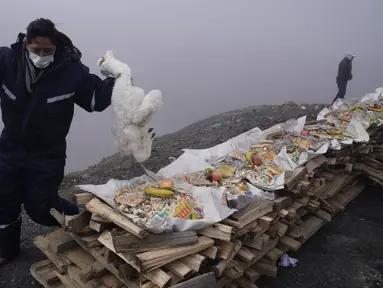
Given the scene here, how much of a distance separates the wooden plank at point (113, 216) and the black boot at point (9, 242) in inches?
44.8

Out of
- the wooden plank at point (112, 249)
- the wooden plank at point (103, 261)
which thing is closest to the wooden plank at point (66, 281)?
the wooden plank at point (103, 261)

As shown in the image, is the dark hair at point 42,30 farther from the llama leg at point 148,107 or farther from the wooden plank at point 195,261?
the wooden plank at point 195,261

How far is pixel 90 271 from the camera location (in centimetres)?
281

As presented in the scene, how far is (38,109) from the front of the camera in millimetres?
3184

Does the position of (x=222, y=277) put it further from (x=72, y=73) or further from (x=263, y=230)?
(x=72, y=73)

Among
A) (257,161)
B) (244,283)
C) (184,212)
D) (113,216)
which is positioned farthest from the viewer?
(257,161)

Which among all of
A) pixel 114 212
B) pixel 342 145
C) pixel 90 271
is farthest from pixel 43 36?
pixel 342 145

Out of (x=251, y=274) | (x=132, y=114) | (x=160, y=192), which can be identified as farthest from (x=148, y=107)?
(x=251, y=274)

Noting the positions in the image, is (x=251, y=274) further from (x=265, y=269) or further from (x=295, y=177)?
(x=295, y=177)

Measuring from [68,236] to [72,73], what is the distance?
4.80 ft

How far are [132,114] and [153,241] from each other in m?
1.08

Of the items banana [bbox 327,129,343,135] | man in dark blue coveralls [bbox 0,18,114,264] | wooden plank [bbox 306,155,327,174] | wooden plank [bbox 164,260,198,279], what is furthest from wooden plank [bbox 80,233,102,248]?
banana [bbox 327,129,343,135]

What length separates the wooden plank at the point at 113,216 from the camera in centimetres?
262

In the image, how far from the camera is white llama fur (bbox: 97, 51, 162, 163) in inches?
122
